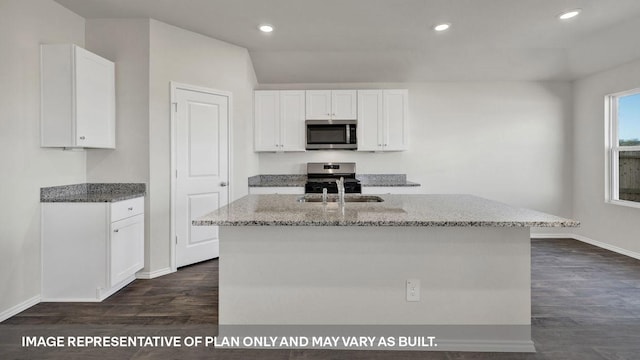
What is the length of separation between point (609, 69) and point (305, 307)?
200 inches

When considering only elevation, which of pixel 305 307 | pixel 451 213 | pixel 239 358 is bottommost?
pixel 239 358

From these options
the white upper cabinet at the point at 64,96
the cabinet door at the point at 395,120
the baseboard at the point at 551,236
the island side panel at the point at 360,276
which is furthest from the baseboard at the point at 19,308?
the baseboard at the point at 551,236

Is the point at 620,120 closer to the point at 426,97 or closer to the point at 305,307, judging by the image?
the point at 426,97

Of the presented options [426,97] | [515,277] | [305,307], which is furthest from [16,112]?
[426,97]

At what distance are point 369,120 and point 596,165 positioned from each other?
3.22m

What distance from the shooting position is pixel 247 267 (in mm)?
2107

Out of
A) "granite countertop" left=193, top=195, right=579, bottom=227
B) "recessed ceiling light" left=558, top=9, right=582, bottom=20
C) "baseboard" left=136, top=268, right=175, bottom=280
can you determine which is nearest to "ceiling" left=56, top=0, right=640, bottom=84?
"recessed ceiling light" left=558, top=9, right=582, bottom=20

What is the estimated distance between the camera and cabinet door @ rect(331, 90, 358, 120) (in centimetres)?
477

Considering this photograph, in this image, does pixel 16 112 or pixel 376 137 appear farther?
pixel 376 137

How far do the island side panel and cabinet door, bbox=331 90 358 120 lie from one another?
116 inches

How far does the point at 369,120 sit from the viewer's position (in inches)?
188

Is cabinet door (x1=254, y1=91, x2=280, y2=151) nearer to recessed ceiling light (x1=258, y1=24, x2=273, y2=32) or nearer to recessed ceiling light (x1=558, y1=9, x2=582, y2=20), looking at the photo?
recessed ceiling light (x1=258, y1=24, x2=273, y2=32)

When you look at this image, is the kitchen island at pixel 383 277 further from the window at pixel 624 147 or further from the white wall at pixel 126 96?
the window at pixel 624 147

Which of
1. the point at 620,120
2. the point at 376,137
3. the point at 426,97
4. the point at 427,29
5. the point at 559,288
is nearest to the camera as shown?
the point at 559,288
